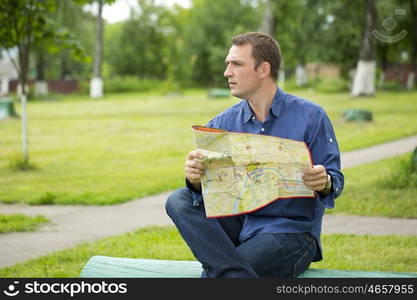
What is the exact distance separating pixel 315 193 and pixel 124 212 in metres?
4.76

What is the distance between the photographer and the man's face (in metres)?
3.94

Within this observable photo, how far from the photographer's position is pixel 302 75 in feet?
171

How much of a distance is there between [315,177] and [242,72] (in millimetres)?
813

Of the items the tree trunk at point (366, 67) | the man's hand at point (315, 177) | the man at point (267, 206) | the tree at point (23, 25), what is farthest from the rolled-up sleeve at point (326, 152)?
the tree trunk at point (366, 67)

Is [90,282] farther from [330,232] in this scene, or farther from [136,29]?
[136,29]

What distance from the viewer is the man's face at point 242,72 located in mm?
3938

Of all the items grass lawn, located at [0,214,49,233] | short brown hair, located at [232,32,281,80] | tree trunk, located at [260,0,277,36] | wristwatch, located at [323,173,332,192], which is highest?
tree trunk, located at [260,0,277,36]

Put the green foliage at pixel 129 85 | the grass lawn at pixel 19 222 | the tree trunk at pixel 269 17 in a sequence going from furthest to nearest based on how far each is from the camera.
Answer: the green foliage at pixel 129 85
the tree trunk at pixel 269 17
the grass lawn at pixel 19 222

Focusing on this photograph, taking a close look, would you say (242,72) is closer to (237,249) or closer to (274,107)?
(274,107)

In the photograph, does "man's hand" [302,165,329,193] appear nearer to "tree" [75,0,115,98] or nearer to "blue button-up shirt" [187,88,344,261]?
"blue button-up shirt" [187,88,344,261]

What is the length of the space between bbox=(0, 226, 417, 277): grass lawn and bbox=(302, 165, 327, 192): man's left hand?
2.16 m

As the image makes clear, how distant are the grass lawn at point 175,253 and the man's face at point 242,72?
2.22 m

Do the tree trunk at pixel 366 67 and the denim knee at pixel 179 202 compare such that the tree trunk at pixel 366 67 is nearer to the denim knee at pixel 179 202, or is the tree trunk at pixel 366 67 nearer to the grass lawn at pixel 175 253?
the grass lawn at pixel 175 253

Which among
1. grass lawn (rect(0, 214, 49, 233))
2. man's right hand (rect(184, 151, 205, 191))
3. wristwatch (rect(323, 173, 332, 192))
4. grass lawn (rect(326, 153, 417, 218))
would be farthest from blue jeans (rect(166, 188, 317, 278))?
grass lawn (rect(326, 153, 417, 218))
